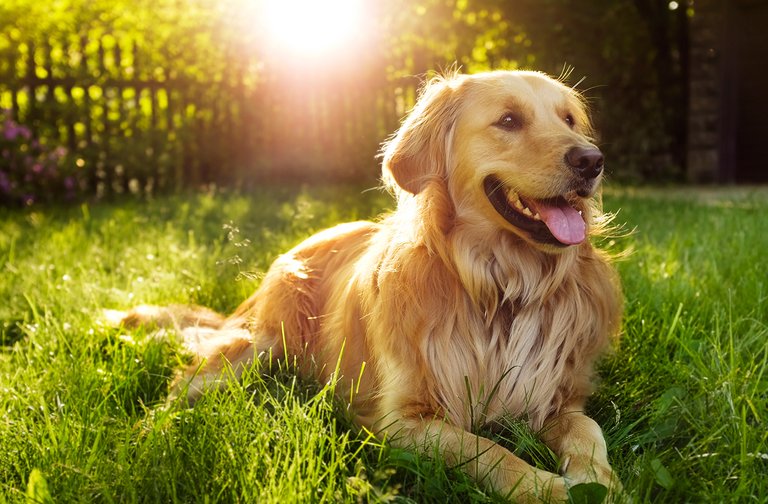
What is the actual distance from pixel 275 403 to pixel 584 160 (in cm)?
113

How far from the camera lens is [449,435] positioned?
2.13 m

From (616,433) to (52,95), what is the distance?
25.7 ft

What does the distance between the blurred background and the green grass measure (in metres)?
4.13

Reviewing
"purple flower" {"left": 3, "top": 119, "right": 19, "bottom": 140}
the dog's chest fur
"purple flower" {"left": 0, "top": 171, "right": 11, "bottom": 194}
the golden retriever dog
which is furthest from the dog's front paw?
Result: "purple flower" {"left": 3, "top": 119, "right": 19, "bottom": 140}

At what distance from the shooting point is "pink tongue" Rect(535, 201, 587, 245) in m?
2.33

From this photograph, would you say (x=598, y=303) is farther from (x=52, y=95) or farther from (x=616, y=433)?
(x=52, y=95)

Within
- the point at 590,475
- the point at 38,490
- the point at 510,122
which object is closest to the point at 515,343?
the point at 590,475

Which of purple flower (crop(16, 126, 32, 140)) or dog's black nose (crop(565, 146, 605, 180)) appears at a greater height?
dog's black nose (crop(565, 146, 605, 180))

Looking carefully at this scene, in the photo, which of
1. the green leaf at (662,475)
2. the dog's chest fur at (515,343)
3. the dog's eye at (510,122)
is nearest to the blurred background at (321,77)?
the dog's eye at (510,122)

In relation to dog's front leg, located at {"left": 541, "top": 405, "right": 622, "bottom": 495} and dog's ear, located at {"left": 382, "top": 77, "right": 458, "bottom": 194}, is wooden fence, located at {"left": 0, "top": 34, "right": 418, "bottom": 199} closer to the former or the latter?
dog's ear, located at {"left": 382, "top": 77, "right": 458, "bottom": 194}

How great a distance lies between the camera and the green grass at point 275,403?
1861mm

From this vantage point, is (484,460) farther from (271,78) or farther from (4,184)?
(271,78)

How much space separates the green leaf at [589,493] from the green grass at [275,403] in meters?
0.09

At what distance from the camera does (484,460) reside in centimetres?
201
